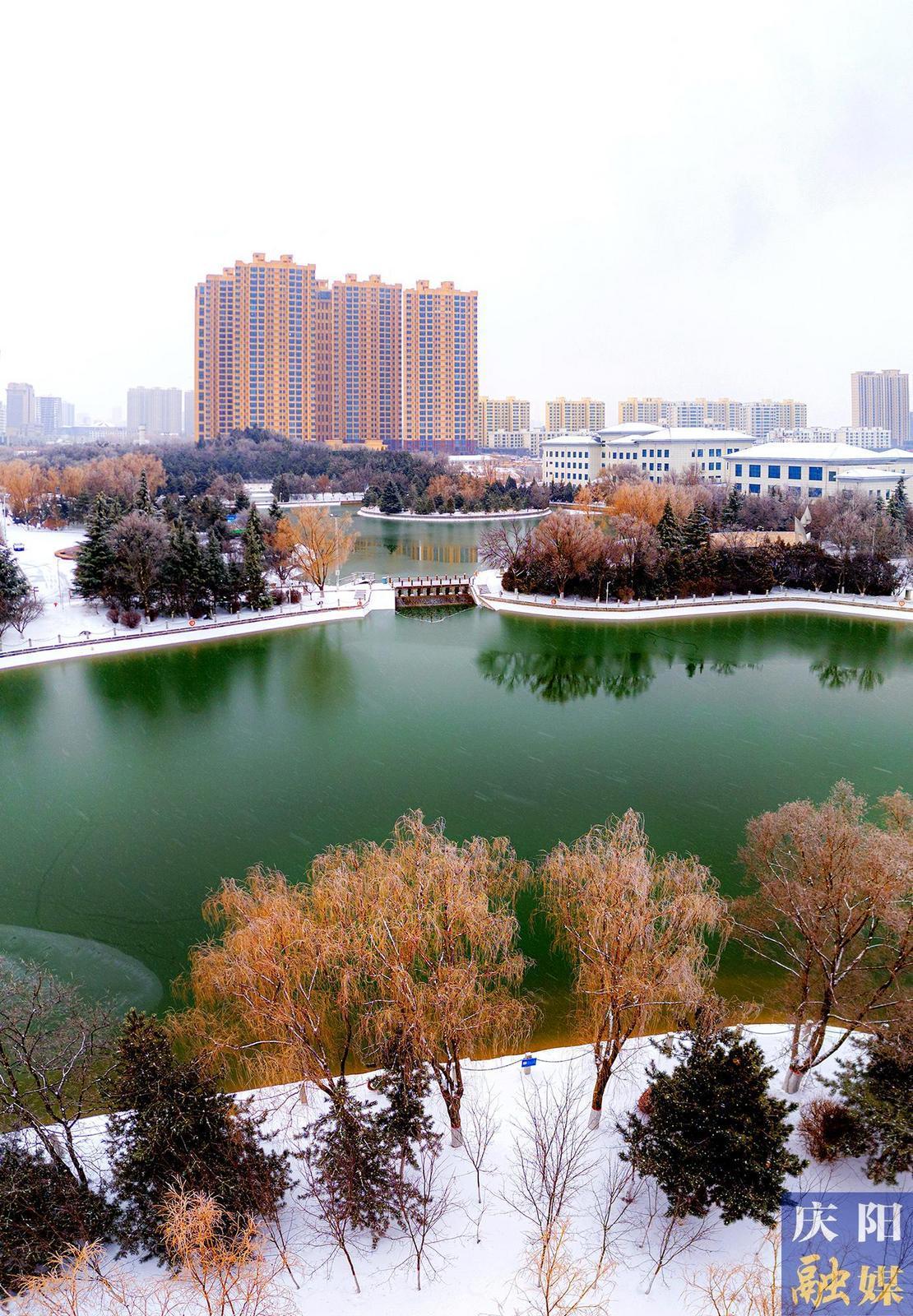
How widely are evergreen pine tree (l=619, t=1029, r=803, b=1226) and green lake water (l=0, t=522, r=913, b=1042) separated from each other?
1.62 metres

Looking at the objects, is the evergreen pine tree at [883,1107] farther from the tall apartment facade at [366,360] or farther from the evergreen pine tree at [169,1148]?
the tall apartment facade at [366,360]

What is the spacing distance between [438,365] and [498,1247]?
220ft

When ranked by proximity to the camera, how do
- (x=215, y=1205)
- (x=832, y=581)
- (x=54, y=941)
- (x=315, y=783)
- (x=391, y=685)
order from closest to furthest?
(x=215, y=1205), (x=54, y=941), (x=315, y=783), (x=391, y=685), (x=832, y=581)

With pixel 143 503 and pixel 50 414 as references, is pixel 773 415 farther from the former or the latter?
pixel 50 414

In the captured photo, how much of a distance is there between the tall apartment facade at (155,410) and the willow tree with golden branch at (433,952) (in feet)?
416

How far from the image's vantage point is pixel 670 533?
20391 mm

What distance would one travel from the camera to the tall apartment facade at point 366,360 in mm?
63875

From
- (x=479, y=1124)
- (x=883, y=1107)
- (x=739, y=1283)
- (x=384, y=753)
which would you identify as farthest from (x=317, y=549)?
(x=739, y=1283)

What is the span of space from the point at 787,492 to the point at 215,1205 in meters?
31.0

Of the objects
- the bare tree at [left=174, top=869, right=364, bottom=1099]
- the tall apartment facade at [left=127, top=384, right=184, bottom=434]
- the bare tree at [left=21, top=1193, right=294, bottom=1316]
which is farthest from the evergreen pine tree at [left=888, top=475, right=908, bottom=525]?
the tall apartment facade at [left=127, top=384, right=184, bottom=434]

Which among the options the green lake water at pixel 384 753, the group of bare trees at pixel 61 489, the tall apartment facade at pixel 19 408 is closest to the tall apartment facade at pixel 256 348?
the group of bare trees at pixel 61 489

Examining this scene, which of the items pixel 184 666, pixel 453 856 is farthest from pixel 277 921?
pixel 184 666

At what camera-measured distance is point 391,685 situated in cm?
1356

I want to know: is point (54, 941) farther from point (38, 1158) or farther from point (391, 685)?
point (391, 685)
